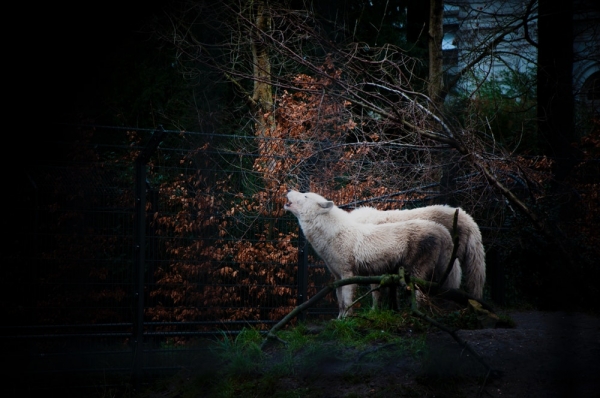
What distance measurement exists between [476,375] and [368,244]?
3048 mm

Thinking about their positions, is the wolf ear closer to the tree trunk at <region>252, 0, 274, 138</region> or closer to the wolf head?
the wolf head

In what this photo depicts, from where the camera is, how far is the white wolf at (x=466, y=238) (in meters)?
7.64

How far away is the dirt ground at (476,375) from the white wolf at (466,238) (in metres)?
2.95

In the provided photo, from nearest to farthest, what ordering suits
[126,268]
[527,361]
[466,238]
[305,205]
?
[527,361] → [126,268] → [305,205] → [466,238]

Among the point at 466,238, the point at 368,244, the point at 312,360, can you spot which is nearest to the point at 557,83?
the point at 466,238

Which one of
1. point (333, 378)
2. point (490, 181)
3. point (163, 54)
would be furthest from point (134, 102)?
point (333, 378)

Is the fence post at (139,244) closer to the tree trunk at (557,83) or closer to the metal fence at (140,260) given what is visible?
the metal fence at (140,260)

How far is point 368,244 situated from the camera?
710 cm

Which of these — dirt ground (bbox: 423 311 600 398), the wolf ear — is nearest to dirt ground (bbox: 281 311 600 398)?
dirt ground (bbox: 423 311 600 398)

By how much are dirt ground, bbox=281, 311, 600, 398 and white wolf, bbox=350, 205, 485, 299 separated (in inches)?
116

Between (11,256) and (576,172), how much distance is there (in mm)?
7912

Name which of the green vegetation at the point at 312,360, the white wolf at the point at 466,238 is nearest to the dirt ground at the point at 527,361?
the green vegetation at the point at 312,360

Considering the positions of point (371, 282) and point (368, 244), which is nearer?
point (371, 282)

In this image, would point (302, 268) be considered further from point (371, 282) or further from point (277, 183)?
point (371, 282)
